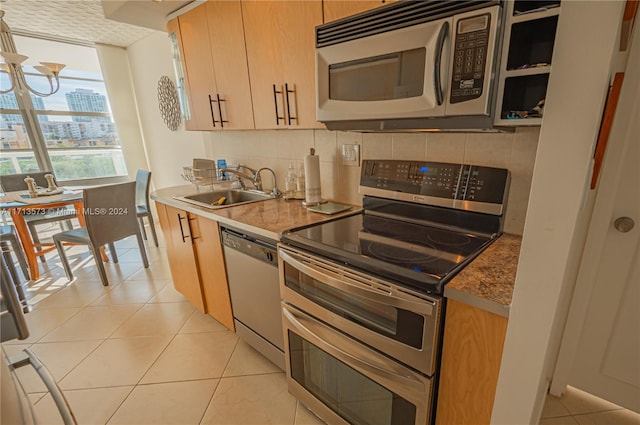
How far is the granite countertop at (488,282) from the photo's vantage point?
2.46 ft

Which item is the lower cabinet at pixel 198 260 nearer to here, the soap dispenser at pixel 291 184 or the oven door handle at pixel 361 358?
the soap dispenser at pixel 291 184

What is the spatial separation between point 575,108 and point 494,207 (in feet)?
2.33

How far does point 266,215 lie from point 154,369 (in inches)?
44.5

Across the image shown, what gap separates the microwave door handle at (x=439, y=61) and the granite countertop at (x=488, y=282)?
0.53m

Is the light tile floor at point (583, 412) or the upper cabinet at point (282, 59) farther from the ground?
the upper cabinet at point (282, 59)

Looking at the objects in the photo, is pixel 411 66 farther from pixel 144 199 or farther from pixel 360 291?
pixel 144 199

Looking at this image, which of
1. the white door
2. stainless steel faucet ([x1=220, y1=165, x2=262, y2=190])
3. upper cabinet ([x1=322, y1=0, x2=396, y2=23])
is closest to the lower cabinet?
stainless steel faucet ([x1=220, y1=165, x2=262, y2=190])

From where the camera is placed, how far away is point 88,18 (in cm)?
305

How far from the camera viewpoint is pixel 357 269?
989 mm

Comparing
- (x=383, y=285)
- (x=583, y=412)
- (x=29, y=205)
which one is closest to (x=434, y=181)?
(x=383, y=285)

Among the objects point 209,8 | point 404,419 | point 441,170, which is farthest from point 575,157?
point 209,8

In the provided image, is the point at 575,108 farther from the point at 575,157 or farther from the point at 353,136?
the point at 353,136

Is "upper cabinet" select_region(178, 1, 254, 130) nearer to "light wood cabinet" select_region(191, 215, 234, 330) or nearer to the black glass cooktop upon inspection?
"light wood cabinet" select_region(191, 215, 234, 330)

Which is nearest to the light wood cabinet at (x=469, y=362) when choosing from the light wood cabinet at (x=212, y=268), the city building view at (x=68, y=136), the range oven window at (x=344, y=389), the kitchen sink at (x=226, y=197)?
the range oven window at (x=344, y=389)
